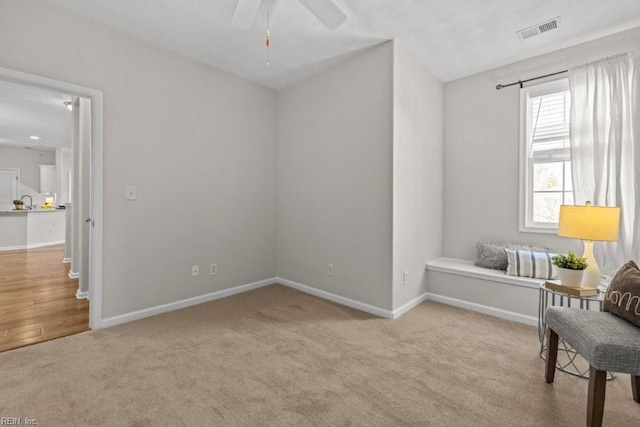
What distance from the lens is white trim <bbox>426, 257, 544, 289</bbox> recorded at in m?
2.87

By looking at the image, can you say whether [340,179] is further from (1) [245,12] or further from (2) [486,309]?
(2) [486,309]

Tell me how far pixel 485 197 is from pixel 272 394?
316 cm

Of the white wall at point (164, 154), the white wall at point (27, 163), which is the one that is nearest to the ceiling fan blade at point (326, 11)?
the white wall at point (164, 154)

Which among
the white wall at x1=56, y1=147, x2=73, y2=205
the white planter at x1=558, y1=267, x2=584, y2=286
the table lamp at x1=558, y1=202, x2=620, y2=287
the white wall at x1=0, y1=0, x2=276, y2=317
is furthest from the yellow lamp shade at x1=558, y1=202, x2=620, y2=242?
the white wall at x1=56, y1=147, x2=73, y2=205

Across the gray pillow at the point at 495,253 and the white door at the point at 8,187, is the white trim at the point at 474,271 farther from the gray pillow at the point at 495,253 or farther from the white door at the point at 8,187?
the white door at the point at 8,187

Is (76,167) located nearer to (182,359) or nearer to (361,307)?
(182,359)

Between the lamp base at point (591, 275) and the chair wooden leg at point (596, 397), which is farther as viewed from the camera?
the lamp base at point (591, 275)

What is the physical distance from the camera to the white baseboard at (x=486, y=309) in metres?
2.85

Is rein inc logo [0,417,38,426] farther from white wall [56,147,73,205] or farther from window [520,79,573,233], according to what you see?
white wall [56,147,73,205]

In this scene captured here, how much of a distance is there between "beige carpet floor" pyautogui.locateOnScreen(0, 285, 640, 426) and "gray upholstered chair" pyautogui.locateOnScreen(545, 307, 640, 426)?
249mm

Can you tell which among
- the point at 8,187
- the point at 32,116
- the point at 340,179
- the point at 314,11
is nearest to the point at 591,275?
the point at 340,179

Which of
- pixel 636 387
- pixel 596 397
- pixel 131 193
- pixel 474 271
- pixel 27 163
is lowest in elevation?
pixel 636 387

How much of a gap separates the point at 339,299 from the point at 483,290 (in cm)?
154

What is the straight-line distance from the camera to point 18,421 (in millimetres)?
1550
